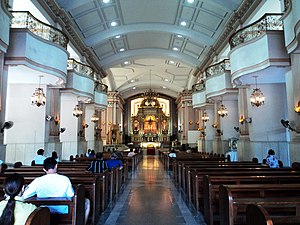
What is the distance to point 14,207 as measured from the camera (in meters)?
2.15

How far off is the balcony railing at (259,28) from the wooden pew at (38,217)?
848cm

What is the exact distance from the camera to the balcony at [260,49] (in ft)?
26.8

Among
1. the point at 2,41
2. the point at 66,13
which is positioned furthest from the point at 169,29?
the point at 2,41

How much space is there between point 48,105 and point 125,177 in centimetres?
493

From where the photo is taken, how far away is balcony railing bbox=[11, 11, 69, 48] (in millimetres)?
8664

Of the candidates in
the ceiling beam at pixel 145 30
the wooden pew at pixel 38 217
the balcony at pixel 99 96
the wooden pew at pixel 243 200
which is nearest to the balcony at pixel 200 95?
the ceiling beam at pixel 145 30

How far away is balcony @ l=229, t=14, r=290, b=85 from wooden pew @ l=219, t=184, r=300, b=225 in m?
5.16

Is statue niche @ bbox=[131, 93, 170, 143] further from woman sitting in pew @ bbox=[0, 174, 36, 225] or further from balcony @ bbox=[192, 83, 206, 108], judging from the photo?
woman sitting in pew @ bbox=[0, 174, 36, 225]

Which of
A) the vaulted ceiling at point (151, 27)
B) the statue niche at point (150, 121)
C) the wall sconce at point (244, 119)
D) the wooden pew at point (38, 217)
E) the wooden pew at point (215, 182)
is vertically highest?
the vaulted ceiling at point (151, 27)

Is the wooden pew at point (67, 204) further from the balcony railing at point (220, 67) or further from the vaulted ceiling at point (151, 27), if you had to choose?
the balcony railing at point (220, 67)

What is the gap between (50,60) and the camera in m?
9.00

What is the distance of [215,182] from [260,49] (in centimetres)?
555

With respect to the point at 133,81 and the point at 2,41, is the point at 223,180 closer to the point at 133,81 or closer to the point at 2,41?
the point at 2,41

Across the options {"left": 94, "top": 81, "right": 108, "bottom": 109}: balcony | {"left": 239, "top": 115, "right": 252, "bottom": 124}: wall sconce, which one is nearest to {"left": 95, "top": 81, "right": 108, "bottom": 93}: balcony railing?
{"left": 94, "top": 81, "right": 108, "bottom": 109}: balcony
